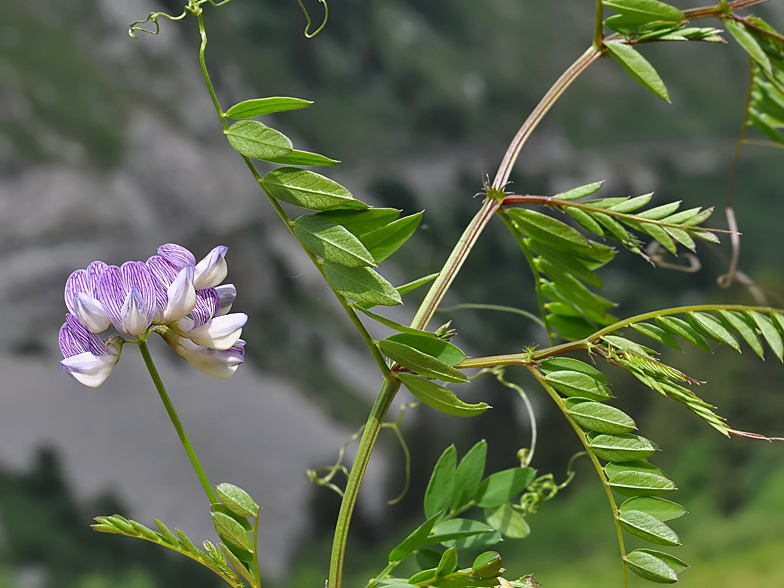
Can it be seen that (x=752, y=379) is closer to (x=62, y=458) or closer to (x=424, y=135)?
(x=424, y=135)

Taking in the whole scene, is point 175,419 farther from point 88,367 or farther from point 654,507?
point 654,507

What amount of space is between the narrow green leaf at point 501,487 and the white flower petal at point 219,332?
0.47 ft

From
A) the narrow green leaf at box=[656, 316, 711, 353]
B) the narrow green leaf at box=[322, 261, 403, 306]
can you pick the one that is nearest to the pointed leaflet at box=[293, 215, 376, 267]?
the narrow green leaf at box=[322, 261, 403, 306]

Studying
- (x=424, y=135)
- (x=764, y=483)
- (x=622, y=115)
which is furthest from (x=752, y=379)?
(x=424, y=135)

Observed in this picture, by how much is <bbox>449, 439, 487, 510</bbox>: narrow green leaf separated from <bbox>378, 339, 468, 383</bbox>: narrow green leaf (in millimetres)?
98

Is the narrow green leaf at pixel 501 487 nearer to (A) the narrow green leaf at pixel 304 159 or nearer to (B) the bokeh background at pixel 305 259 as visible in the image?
(A) the narrow green leaf at pixel 304 159

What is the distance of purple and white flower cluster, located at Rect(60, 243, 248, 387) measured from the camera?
0.65 ft

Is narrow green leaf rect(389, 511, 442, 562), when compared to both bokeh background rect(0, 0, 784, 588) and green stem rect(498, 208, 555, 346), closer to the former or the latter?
green stem rect(498, 208, 555, 346)

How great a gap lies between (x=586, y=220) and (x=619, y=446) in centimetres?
8

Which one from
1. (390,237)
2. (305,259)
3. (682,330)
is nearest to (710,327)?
(682,330)

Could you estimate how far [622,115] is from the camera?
6.03 feet

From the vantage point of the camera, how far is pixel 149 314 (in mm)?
203

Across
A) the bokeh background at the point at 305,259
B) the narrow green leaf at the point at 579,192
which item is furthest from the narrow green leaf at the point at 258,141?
the bokeh background at the point at 305,259

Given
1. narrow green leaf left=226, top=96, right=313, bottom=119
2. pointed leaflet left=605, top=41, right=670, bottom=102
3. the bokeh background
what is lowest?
the bokeh background
